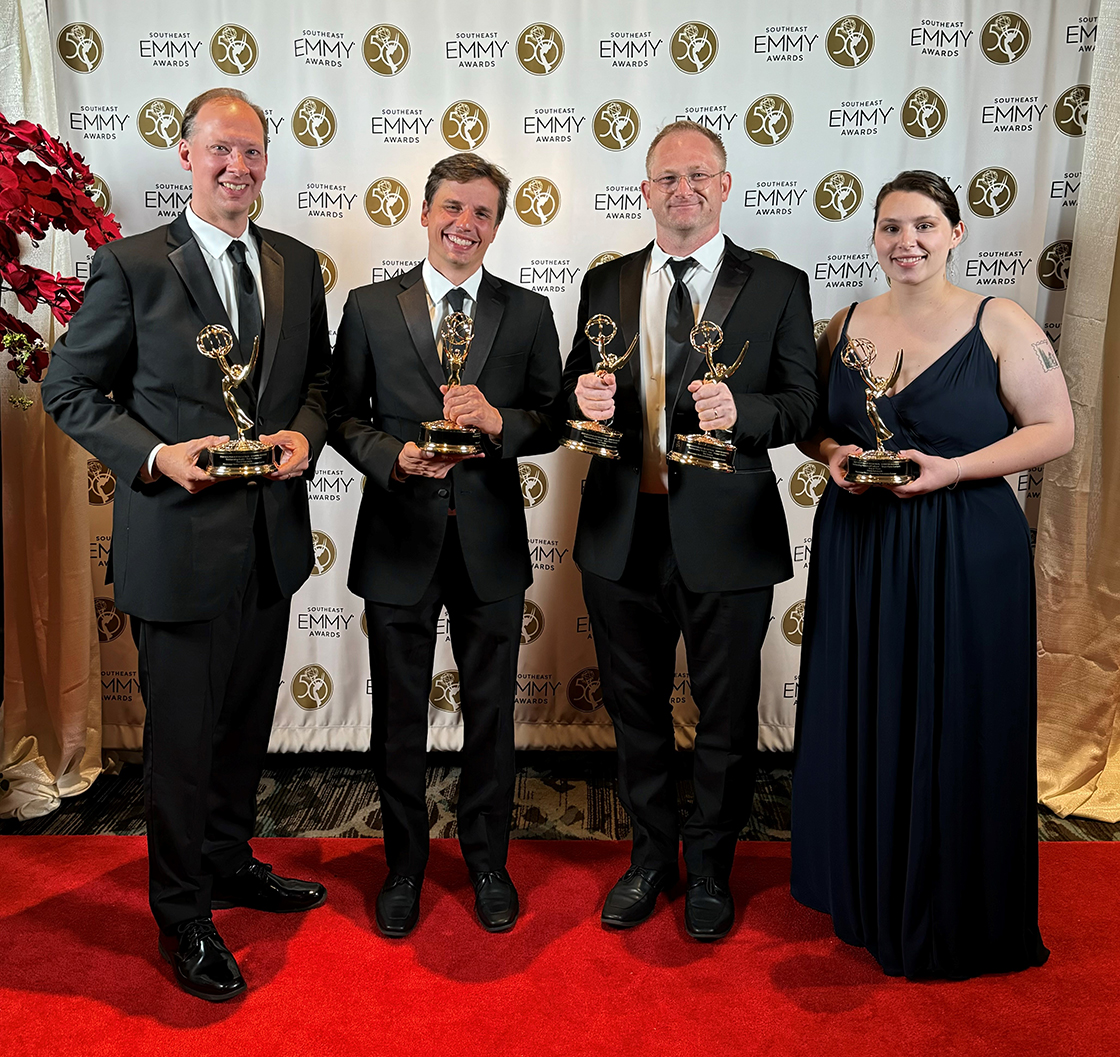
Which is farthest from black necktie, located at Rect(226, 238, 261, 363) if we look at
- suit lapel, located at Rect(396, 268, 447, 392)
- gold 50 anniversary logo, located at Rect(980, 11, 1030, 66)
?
gold 50 anniversary logo, located at Rect(980, 11, 1030, 66)

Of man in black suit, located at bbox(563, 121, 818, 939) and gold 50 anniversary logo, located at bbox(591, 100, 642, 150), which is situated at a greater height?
gold 50 anniversary logo, located at bbox(591, 100, 642, 150)

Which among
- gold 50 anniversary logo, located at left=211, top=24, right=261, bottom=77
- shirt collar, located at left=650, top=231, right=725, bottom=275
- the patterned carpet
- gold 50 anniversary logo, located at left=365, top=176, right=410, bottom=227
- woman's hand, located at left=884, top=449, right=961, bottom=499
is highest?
gold 50 anniversary logo, located at left=211, top=24, right=261, bottom=77

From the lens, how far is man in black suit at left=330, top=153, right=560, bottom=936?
2.73 m

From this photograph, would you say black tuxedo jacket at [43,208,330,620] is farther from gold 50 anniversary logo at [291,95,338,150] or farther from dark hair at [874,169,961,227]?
dark hair at [874,169,961,227]

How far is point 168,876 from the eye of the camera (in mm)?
2615

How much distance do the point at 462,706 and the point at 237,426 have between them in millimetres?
1022

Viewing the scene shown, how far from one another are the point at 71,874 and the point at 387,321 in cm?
201

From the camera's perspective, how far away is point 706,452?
99.0 inches

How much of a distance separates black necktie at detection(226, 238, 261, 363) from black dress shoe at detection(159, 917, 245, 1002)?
150 centimetres

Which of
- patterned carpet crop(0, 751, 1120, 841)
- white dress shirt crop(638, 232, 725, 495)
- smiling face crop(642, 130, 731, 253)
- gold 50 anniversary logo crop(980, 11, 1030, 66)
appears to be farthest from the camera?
gold 50 anniversary logo crop(980, 11, 1030, 66)

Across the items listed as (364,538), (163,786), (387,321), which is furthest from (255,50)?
(163,786)

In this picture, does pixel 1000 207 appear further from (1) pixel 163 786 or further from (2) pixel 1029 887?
(1) pixel 163 786

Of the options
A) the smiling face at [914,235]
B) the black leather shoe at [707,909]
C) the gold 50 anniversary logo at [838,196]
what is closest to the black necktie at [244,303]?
the smiling face at [914,235]

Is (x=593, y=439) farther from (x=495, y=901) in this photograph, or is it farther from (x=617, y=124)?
(x=617, y=124)
